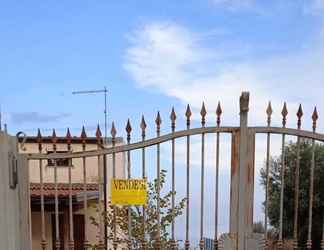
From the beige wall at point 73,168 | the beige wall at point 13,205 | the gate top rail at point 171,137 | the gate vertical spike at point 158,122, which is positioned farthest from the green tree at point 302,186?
the beige wall at point 13,205

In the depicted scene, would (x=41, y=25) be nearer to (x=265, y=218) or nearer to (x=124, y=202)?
(x=124, y=202)

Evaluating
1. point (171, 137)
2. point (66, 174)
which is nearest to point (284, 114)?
point (171, 137)

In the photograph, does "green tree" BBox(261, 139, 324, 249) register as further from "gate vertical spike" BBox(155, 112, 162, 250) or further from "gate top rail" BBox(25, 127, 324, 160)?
"gate vertical spike" BBox(155, 112, 162, 250)

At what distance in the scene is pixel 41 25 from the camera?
595 cm

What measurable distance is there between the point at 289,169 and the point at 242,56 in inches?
54.5

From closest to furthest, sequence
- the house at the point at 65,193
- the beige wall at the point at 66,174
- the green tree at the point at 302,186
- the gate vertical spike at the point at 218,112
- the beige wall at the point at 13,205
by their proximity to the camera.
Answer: the beige wall at the point at 13,205 → the gate vertical spike at the point at 218,112 → the house at the point at 65,193 → the green tree at the point at 302,186 → the beige wall at the point at 66,174

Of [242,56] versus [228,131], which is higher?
[242,56]

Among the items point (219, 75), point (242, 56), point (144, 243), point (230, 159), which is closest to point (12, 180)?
point (144, 243)

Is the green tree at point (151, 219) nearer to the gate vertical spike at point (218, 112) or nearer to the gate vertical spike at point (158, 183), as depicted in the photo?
the gate vertical spike at point (158, 183)

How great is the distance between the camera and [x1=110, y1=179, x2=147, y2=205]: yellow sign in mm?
3771

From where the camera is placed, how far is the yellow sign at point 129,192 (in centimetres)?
377

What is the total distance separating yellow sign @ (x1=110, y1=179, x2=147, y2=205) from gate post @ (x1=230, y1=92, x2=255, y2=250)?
723 mm

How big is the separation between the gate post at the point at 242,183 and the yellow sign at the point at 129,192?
72cm

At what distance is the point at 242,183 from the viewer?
12.4 ft
